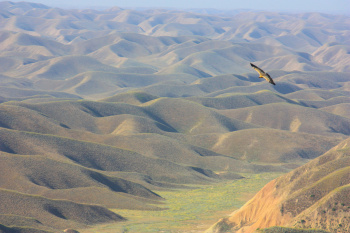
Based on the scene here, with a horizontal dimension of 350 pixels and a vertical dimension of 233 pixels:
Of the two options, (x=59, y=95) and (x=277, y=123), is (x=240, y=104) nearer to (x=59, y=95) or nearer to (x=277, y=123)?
(x=277, y=123)

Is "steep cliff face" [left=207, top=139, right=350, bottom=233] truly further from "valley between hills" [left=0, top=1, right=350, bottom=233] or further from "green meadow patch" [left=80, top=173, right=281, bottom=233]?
"green meadow patch" [left=80, top=173, right=281, bottom=233]

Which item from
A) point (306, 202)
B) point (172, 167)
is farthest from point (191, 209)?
point (306, 202)

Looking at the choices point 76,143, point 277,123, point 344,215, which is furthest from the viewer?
point 277,123

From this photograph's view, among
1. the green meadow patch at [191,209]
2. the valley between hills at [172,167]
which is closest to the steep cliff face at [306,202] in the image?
the valley between hills at [172,167]

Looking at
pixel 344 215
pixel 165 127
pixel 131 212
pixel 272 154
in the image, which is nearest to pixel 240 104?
pixel 165 127

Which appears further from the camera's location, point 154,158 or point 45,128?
point 45,128

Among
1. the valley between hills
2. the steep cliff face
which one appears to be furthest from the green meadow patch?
the steep cliff face
